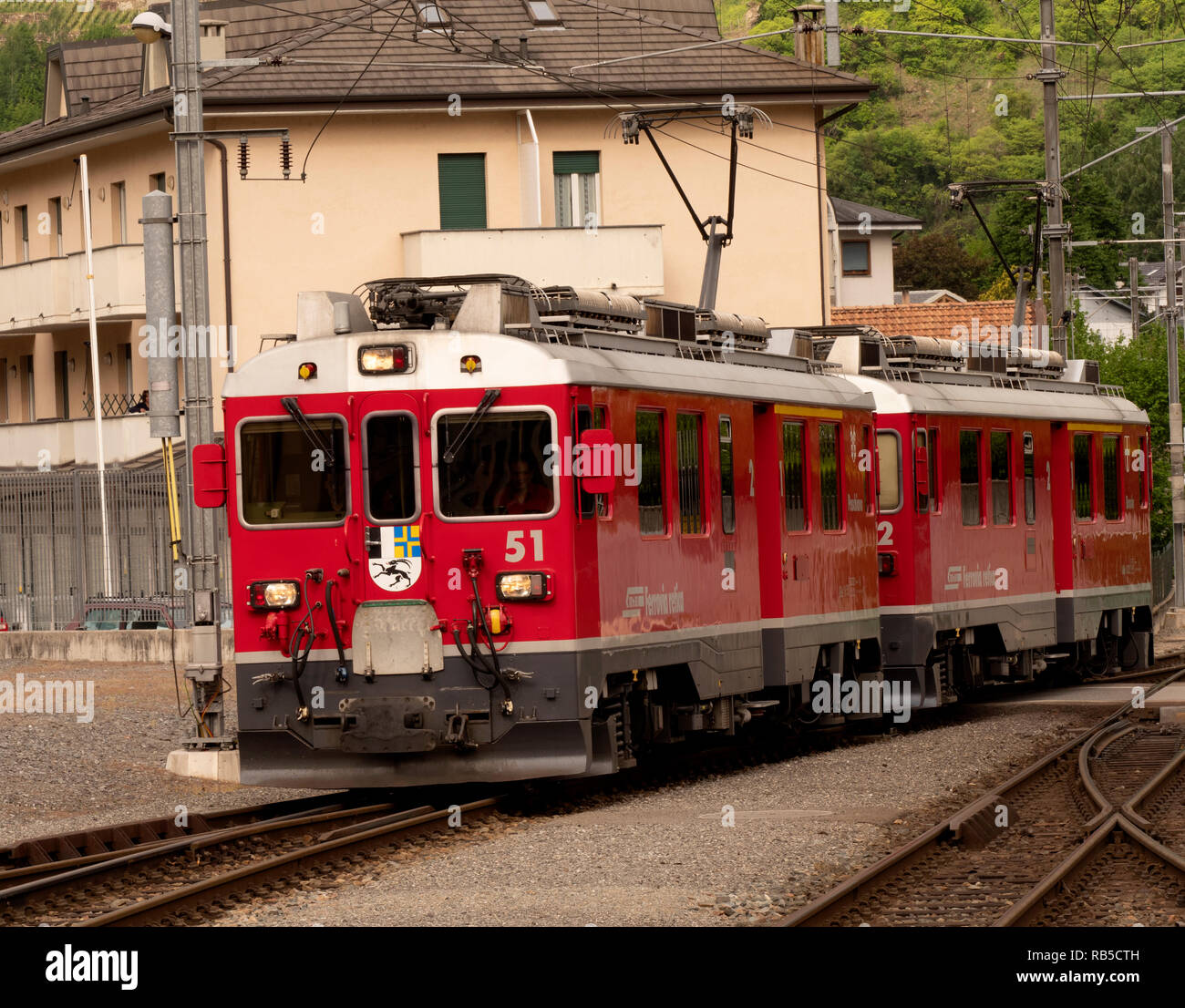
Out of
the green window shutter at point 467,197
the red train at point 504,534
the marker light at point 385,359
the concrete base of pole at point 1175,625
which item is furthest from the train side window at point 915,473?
the green window shutter at point 467,197

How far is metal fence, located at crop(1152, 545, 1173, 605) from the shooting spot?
49.2 m

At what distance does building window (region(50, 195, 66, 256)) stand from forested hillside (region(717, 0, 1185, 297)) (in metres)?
24.4

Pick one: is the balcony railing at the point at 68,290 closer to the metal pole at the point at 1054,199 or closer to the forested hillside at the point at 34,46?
the forested hillside at the point at 34,46

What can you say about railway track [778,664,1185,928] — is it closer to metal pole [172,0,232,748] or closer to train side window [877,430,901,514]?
train side window [877,430,901,514]

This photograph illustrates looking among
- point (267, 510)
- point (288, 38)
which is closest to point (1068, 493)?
point (267, 510)

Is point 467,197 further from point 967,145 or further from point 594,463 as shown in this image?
point 967,145

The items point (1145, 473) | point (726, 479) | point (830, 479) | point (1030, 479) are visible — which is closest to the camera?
point (726, 479)

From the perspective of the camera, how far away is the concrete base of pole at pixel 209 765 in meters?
16.6

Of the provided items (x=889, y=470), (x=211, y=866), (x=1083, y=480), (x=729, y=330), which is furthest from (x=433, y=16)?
(x=211, y=866)

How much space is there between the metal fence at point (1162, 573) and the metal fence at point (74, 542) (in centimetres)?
2666

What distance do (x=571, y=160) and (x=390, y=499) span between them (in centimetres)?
2689

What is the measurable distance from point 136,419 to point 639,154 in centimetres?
1040

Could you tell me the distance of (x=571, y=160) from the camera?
131 ft
